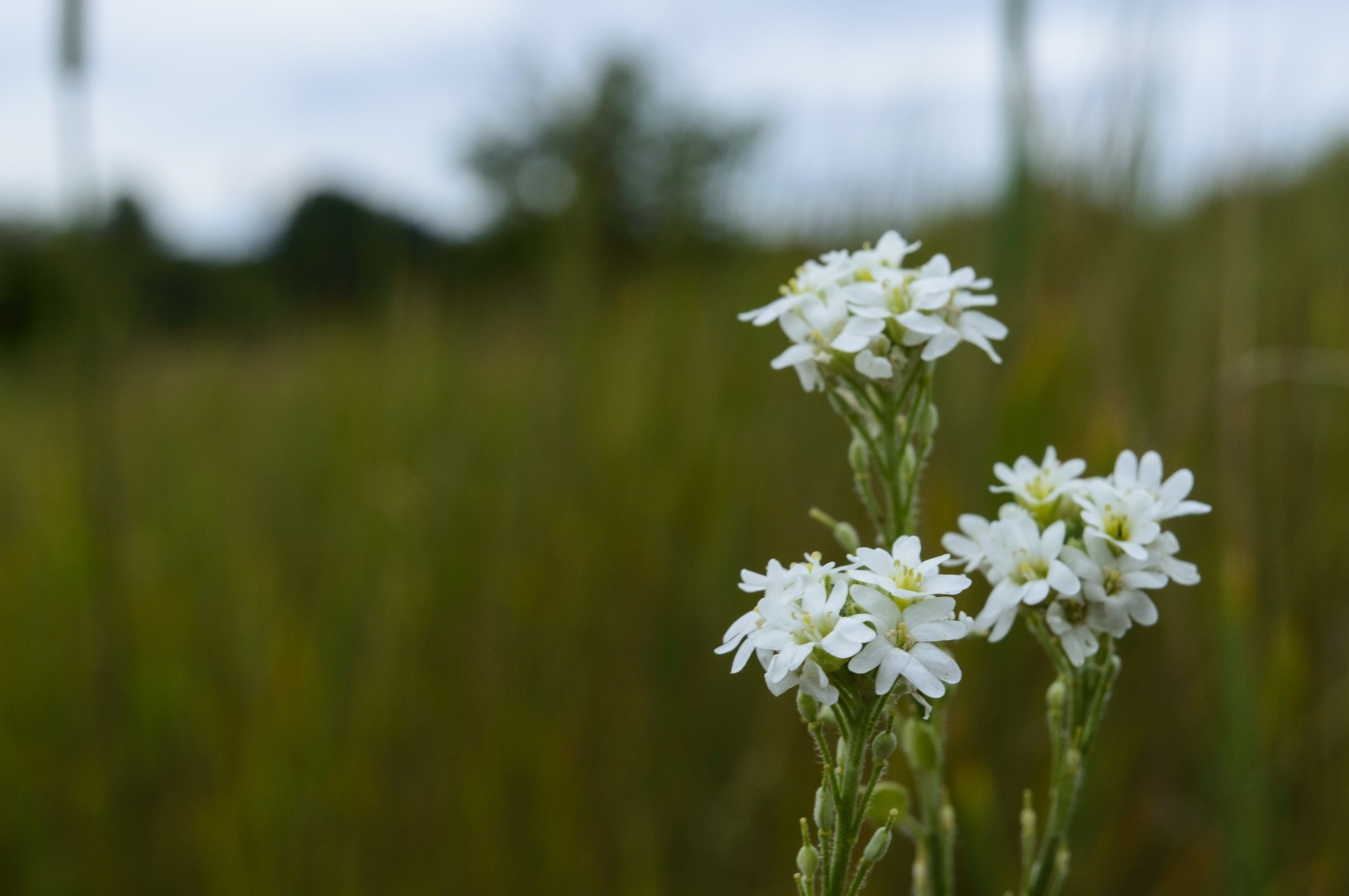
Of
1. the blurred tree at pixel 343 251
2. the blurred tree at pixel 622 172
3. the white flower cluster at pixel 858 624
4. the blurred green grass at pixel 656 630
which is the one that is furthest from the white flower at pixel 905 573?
the blurred tree at pixel 343 251

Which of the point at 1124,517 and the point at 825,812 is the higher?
the point at 1124,517

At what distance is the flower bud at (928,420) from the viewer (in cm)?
75

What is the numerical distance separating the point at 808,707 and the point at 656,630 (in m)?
1.50

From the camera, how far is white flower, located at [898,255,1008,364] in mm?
684

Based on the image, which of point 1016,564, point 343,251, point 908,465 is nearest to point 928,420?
point 908,465

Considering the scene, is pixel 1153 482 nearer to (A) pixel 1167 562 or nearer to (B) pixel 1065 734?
(A) pixel 1167 562

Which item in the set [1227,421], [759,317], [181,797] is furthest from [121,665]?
[1227,421]

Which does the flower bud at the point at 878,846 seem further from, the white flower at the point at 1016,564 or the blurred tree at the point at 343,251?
the blurred tree at the point at 343,251

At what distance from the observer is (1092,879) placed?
1675mm

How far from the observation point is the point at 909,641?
1.84 feet

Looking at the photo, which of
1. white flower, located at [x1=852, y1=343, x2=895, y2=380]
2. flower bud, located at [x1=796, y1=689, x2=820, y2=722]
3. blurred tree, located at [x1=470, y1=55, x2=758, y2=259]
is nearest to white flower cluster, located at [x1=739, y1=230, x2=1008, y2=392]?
white flower, located at [x1=852, y1=343, x2=895, y2=380]

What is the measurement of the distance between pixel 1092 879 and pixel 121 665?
5.94ft

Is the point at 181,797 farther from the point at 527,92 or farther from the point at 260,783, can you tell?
the point at 527,92

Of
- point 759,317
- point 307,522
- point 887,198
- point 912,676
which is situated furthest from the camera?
point 307,522
